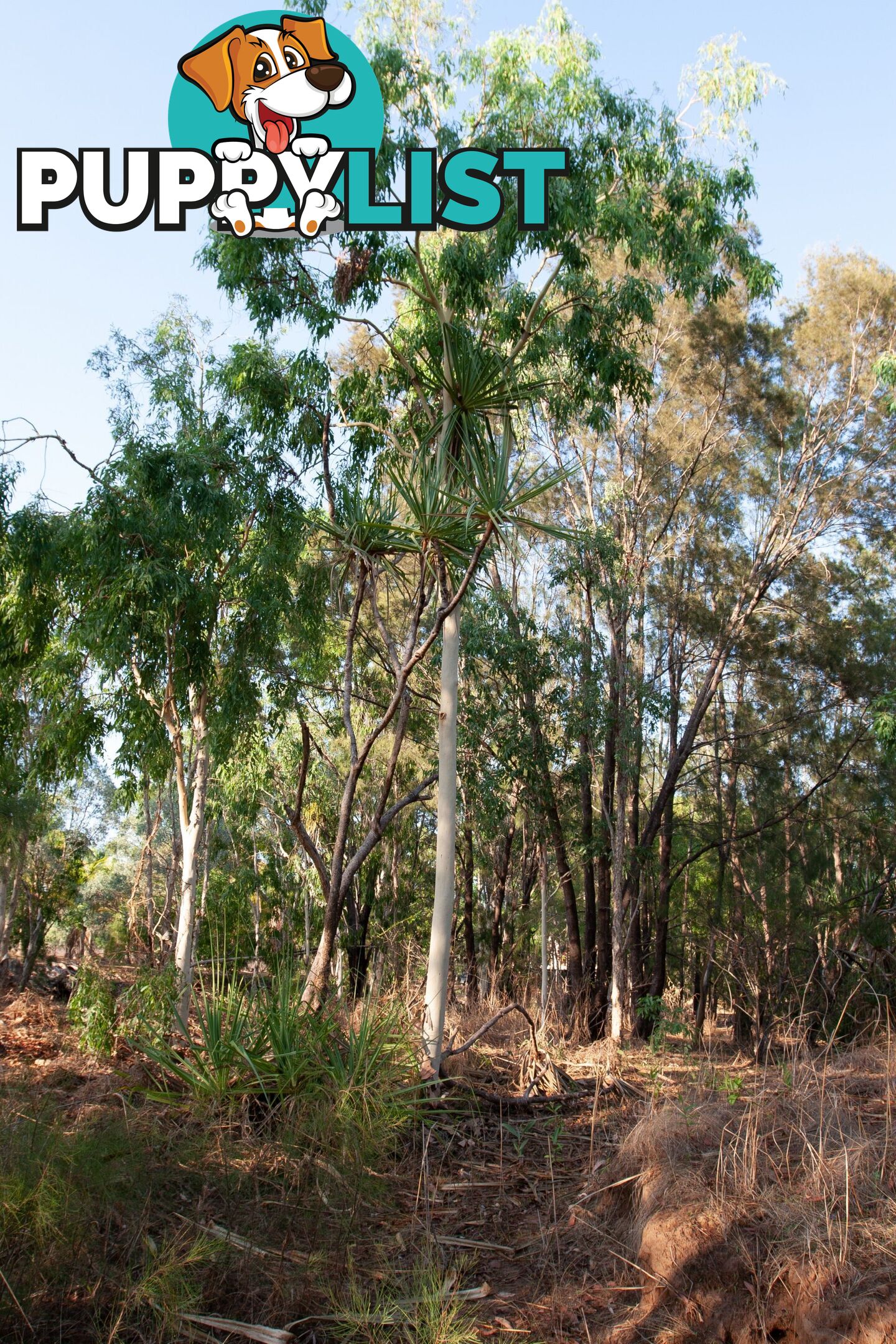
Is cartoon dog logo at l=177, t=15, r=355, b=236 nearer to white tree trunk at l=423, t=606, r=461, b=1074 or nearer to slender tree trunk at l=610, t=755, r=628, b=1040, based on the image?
white tree trunk at l=423, t=606, r=461, b=1074

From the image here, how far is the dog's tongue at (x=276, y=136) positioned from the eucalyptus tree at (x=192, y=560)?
1.50 meters

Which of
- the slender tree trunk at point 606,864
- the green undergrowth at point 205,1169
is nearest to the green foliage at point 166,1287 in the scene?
the green undergrowth at point 205,1169

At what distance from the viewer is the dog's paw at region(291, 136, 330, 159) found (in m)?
6.71

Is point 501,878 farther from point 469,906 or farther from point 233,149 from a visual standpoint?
point 233,149

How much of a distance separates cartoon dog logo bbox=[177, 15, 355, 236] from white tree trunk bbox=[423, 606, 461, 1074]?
332cm

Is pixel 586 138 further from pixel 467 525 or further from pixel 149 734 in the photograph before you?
pixel 149 734

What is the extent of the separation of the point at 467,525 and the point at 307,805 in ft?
33.3

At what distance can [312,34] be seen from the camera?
23.1 ft

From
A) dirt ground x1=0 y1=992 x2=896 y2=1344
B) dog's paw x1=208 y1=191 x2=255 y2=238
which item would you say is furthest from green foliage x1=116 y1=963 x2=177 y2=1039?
dog's paw x1=208 y1=191 x2=255 y2=238

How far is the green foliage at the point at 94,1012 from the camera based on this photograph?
6.04 meters

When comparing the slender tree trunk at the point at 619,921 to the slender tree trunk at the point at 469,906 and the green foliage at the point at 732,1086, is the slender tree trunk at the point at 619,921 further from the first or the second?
the green foliage at the point at 732,1086

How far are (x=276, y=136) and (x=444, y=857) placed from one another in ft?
15.4

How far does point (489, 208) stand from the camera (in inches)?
283

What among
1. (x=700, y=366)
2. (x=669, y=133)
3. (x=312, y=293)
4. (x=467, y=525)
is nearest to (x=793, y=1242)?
(x=467, y=525)
